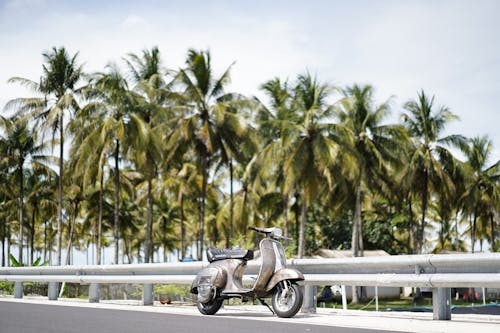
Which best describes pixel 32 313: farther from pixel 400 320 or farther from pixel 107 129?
pixel 107 129

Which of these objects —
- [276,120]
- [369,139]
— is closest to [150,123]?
[276,120]

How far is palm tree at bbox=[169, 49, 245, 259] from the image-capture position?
35.5 meters

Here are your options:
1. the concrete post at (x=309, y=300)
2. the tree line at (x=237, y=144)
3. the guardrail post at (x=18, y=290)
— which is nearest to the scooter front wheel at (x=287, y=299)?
the concrete post at (x=309, y=300)

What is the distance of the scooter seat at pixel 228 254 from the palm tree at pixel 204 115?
2551 centimetres

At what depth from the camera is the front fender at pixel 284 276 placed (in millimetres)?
8227

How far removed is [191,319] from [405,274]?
2.89 meters

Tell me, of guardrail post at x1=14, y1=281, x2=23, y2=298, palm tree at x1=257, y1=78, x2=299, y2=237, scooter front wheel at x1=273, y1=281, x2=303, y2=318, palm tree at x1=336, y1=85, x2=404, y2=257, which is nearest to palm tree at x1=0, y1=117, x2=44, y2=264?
palm tree at x1=257, y1=78, x2=299, y2=237

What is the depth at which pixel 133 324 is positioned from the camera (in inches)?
302

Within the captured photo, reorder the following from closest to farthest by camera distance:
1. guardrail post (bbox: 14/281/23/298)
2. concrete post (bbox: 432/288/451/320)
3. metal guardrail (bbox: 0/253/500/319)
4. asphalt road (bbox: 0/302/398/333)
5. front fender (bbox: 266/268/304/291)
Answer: asphalt road (bbox: 0/302/398/333) → metal guardrail (bbox: 0/253/500/319) → concrete post (bbox: 432/288/451/320) → front fender (bbox: 266/268/304/291) → guardrail post (bbox: 14/281/23/298)

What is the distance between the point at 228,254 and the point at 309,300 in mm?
1382

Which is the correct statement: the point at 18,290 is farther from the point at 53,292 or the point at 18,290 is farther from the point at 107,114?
the point at 107,114

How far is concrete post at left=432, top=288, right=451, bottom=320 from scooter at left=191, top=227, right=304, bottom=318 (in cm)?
170

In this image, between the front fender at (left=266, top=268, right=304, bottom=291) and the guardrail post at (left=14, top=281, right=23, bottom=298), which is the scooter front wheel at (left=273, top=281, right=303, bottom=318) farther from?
the guardrail post at (left=14, top=281, right=23, bottom=298)

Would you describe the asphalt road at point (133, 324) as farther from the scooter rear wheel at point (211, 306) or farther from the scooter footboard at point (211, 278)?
the scooter footboard at point (211, 278)
